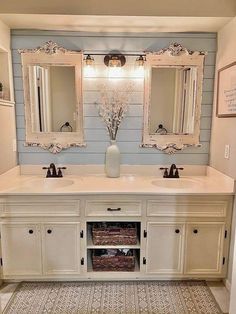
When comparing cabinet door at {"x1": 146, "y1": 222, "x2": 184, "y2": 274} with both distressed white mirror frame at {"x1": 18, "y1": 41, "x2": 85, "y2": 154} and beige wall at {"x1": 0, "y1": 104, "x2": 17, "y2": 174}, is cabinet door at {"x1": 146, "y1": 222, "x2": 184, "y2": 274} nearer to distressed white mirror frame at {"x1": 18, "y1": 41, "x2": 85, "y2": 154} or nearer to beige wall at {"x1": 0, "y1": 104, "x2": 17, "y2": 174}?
distressed white mirror frame at {"x1": 18, "y1": 41, "x2": 85, "y2": 154}

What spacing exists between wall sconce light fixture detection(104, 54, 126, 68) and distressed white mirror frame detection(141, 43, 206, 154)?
0.80 ft

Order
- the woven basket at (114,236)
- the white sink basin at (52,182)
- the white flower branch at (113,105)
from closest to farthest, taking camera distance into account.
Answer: the woven basket at (114,236), the white sink basin at (52,182), the white flower branch at (113,105)

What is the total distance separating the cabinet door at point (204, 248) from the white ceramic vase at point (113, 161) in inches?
33.0

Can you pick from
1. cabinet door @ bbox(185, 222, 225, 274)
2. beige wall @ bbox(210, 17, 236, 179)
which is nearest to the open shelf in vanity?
cabinet door @ bbox(185, 222, 225, 274)

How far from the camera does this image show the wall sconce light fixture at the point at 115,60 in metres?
2.60

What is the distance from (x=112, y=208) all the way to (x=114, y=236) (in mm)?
262

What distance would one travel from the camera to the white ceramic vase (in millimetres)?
2666

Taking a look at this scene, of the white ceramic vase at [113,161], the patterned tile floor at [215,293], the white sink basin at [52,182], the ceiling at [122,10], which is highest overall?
the ceiling at [122,10]

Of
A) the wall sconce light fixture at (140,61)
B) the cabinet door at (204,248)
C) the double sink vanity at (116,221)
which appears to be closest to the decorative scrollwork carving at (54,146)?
the double sink vanity at (116,221)

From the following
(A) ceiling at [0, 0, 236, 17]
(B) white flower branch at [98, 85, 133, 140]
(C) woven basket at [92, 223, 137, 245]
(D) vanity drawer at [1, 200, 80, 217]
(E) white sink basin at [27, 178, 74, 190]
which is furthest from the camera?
(B) white flower branch at [98, 85, 133, 140]

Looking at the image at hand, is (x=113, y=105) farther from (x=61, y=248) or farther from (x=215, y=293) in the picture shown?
(x=215, y=293)

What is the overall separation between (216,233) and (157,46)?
1789 mm

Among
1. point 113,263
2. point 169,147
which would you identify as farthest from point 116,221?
point 169,147

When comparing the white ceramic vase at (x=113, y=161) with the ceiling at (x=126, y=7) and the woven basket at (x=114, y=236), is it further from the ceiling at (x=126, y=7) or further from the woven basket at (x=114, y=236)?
the ceiling at (x=126, y=7)
